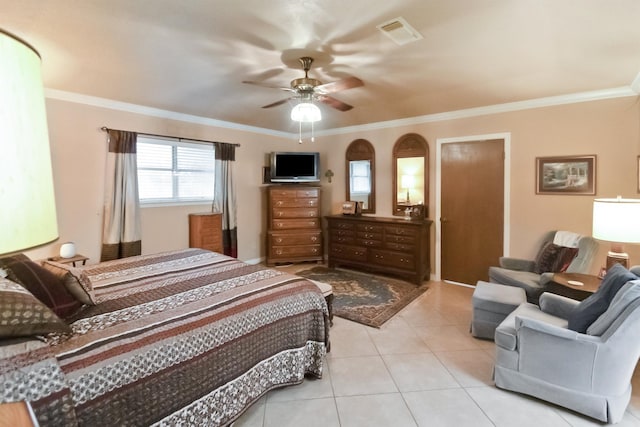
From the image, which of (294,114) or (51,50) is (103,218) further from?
(294,114)

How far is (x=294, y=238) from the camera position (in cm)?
568

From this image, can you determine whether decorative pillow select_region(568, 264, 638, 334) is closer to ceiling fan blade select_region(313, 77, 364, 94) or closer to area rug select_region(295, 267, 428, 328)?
area rug select_region(295, 267, 428, 328)

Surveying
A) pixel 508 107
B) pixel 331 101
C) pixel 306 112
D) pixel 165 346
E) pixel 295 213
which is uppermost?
pixel 508 107

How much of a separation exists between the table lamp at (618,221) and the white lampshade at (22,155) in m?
3.31

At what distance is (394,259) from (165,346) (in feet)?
12.4

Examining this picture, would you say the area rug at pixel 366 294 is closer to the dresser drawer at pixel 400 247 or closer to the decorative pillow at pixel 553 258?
the dresser drawer at pixel 400 247

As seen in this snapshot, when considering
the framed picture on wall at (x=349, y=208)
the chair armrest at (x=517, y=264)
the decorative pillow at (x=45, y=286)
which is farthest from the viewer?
the framed picture on wall at (x=349, y=208)

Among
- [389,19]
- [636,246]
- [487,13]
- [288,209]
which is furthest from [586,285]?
[288,209]

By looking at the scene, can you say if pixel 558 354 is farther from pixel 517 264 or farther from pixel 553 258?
pixel 517 264

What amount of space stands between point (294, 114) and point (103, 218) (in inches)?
110

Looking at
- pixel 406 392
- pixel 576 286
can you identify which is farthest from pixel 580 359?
pixel 406 392

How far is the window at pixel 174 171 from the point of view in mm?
4371

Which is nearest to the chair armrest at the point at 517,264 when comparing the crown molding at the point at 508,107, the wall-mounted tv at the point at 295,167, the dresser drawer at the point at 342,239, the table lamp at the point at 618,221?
the table lamp at the point at 618,221

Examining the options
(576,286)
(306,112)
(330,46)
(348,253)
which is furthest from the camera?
(348,253)
